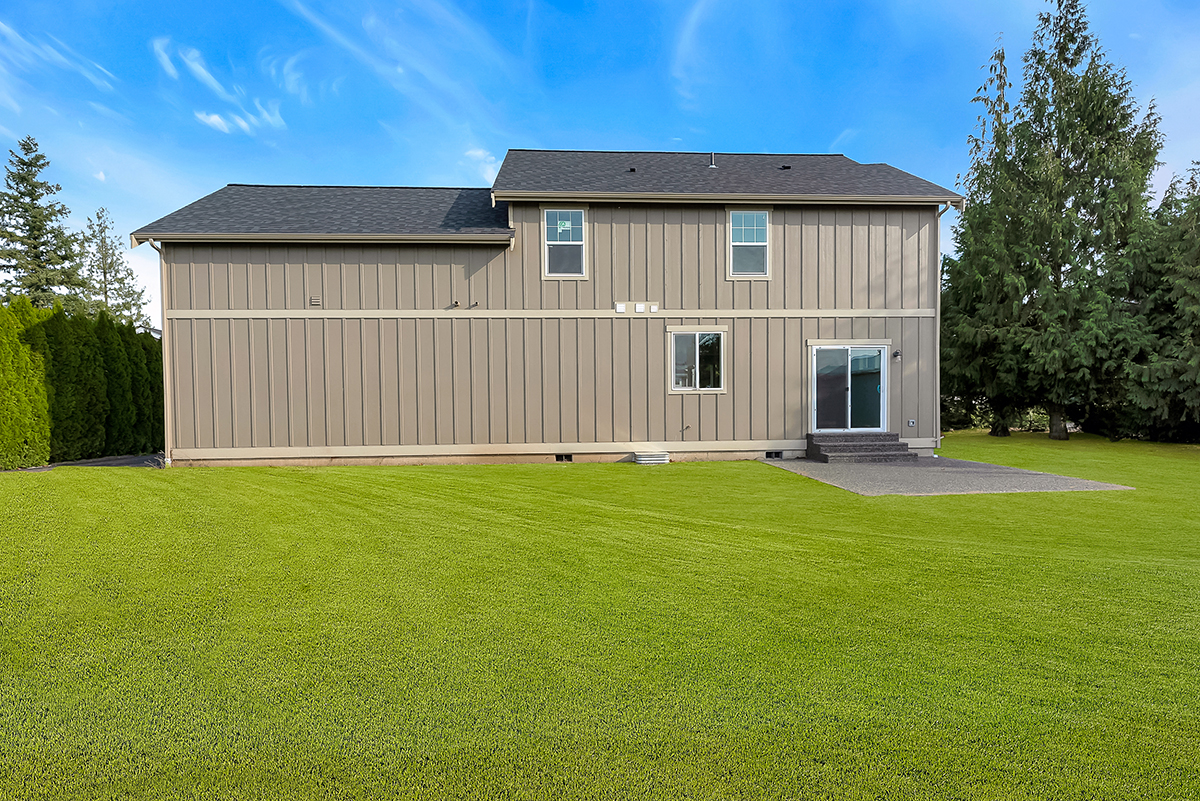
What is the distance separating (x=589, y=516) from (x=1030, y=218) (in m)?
18.0

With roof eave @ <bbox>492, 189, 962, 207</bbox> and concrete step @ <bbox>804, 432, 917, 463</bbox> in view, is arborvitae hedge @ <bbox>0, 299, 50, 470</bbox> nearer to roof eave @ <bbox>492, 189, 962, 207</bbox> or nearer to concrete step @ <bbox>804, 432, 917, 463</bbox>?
roof eave @ <bbox>492, 189, 962, 207</bbox>

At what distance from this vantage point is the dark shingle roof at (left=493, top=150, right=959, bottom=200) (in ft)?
36.4

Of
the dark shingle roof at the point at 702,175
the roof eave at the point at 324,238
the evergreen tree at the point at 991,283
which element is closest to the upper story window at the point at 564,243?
the dark shingle roof at the point at 702,175

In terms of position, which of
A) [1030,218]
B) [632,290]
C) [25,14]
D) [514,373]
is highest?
[25,14]

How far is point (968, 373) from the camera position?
1778cm

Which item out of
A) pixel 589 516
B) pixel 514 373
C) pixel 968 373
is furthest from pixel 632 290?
pixel 968 373

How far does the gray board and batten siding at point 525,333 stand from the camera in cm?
1045

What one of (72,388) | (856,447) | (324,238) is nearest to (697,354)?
(856,447)

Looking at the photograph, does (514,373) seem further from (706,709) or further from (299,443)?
(706,709)

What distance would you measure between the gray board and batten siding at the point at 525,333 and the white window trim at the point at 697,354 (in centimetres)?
6

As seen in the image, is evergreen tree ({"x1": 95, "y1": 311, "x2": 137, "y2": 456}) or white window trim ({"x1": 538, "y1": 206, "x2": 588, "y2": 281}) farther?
evergreen tree ({"x1": 95, "y1": 311, "x2": 137, "y2": 456})

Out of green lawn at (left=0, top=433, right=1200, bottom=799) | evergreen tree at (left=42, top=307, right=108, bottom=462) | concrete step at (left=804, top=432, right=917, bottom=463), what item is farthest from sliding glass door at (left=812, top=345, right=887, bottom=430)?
evergreen tree at (left=42, top=307, right=108, bottom=462)

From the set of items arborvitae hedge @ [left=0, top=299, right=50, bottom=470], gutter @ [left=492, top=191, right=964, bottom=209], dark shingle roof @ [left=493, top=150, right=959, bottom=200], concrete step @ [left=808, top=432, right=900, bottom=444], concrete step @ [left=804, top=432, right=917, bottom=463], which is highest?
dark shingle roof @ [left=493, top=150, right=959, bottom=200]

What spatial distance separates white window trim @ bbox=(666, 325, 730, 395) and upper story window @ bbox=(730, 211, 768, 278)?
117 cm
